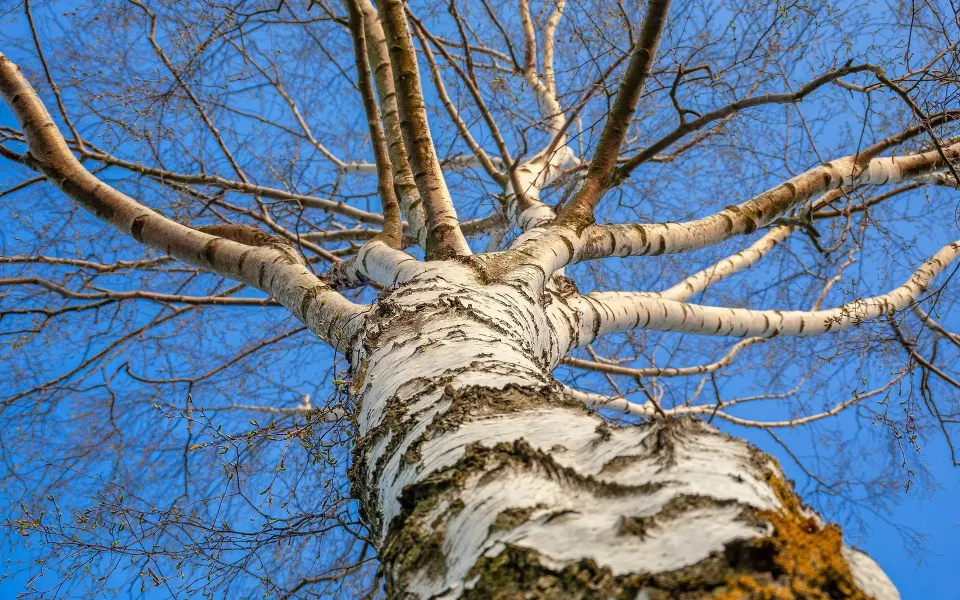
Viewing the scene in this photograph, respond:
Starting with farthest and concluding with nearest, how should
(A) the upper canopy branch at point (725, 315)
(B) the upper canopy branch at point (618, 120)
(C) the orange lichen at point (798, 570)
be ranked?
(A) the upper canopy branch at point (725, 315), (B) the upper canopy branch at point (618, 120), (C) the orange lichen at point (798, 570)

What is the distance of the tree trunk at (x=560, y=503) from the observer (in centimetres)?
57

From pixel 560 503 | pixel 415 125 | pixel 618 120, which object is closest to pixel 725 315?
pixel 618 120

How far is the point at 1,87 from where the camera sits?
2.49m

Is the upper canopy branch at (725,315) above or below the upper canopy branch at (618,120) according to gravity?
below

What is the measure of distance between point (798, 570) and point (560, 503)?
27 centimetres

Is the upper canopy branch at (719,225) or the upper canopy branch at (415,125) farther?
the upper canopy branch at (719,225)

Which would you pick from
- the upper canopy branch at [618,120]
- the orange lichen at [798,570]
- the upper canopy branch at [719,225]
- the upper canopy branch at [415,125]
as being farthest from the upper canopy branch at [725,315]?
the orange lichen at [798,570]

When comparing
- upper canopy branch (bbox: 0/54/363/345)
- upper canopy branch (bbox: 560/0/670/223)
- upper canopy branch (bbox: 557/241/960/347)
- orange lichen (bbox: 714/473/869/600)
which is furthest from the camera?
upper canopy branch (bbox: 557/241/960/347)

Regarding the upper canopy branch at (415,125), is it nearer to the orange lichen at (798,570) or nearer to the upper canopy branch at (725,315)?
the upper canopy branch at (725,315)

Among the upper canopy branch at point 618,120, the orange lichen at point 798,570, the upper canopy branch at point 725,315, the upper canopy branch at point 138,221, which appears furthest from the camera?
the upper canopy branch at point 725,315

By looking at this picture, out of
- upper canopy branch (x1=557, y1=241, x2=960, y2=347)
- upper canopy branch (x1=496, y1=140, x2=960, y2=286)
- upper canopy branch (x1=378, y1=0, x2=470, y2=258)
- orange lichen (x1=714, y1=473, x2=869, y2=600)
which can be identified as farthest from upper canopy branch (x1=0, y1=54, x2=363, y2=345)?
orange lichen (x1=714, y1=473, x2=869, y2=600)

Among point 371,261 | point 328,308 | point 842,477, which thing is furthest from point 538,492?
point 842,477

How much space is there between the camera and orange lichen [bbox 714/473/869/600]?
53 centimetres

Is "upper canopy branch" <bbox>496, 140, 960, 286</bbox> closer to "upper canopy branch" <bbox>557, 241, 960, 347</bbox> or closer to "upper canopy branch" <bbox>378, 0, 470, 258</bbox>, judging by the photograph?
"upper canopy branch" <bbox>557, 241, 960, 347</bbox>
